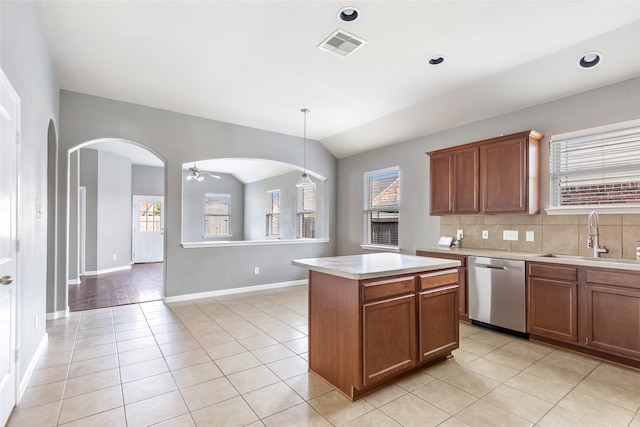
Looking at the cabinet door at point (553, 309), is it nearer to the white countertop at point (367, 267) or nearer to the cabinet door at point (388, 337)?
the white countertop at point (367, 267)

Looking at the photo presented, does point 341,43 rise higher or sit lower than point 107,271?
higher

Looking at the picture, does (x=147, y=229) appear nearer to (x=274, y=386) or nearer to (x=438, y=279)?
(x=274, y=386)

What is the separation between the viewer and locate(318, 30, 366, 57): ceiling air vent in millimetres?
2787

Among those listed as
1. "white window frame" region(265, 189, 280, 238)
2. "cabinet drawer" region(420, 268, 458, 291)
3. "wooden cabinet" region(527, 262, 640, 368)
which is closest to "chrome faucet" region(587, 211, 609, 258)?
"wooden cabinet" region(527, 262, 640, 368)

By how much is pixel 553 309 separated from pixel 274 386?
2754 millimetres

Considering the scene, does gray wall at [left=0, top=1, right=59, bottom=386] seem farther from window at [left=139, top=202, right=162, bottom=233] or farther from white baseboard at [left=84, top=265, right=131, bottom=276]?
window at [left=139, top=202, right=162, bottom=233]

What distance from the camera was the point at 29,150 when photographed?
2561 mm

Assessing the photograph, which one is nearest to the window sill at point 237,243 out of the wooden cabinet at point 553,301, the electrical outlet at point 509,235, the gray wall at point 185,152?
the gray wall at point 185,152

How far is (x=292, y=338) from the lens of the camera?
3.42 metres

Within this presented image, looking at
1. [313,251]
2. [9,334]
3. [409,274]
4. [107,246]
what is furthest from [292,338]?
[107,246]

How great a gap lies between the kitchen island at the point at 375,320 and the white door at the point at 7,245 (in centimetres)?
189

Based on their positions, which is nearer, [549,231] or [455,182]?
[549,231]

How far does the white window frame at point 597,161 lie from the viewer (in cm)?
309

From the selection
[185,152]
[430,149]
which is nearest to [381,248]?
[430,149]
